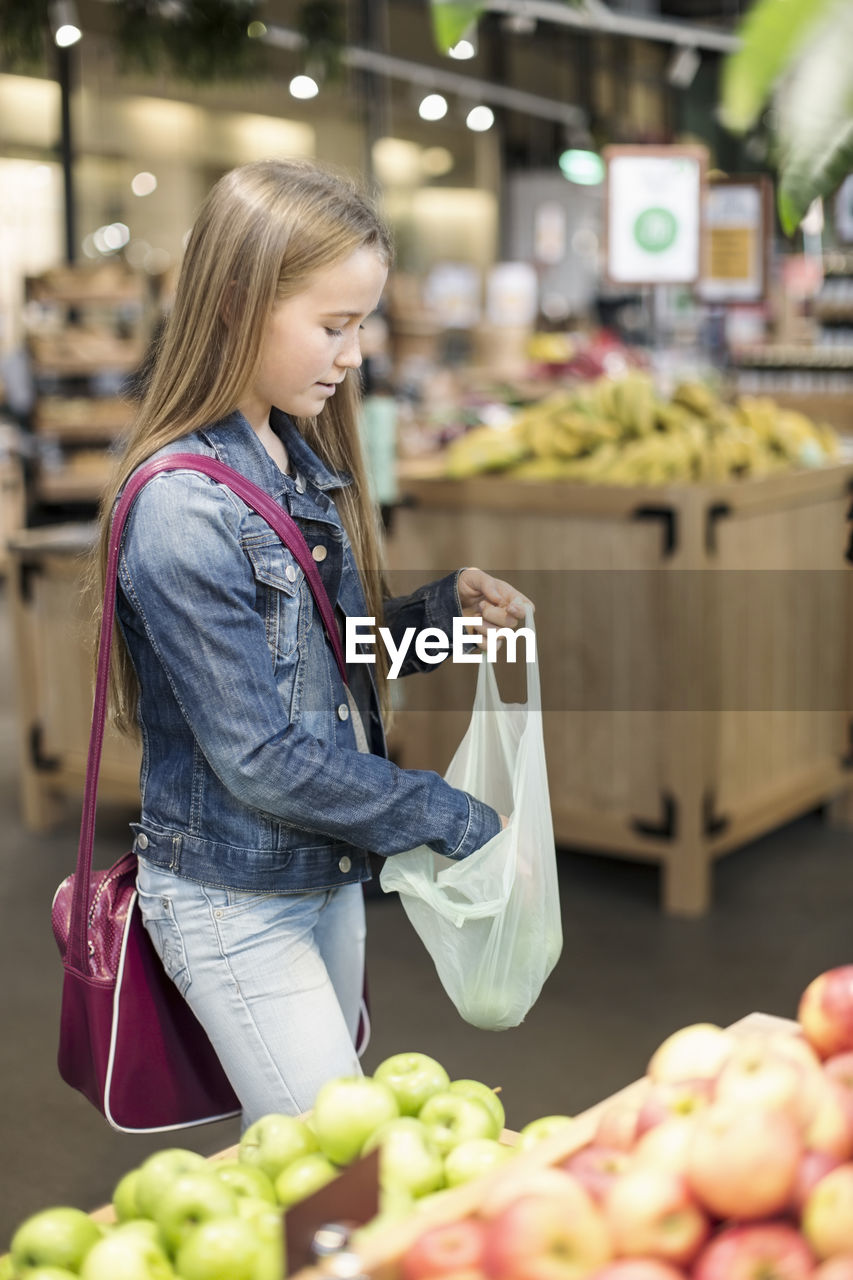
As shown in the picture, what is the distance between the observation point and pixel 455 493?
4395mm

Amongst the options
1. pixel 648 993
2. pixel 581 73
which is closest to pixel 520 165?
pixel 581 73

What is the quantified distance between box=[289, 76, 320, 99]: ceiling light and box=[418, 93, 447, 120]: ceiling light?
7.47 feet

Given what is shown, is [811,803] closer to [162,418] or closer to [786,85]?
[162,418]

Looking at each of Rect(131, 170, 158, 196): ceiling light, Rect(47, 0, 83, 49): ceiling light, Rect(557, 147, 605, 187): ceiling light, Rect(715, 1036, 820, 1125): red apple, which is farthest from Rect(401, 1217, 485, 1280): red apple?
Rect(557, 147, 605, 187): ceiling light

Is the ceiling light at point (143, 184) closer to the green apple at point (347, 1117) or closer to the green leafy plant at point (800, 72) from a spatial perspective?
the green apple at point (347, 1117)

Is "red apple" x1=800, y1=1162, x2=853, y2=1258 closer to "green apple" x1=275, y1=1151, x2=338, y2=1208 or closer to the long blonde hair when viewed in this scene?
"green apple" x1=275, y1=1151, x2=338, y2=1208

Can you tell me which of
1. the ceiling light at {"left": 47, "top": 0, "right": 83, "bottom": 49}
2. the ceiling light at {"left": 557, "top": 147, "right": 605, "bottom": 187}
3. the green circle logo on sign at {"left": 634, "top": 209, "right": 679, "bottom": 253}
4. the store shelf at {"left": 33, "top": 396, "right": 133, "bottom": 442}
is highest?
the ceiling light at {"left": 557, "top": 147, "right": 605, "bottom": 187}

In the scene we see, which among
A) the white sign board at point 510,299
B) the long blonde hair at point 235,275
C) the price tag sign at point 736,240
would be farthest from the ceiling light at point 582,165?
the long blonde hair at point 235,275

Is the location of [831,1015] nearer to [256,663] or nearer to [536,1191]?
[536,1191]

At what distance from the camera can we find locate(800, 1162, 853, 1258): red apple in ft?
3.23

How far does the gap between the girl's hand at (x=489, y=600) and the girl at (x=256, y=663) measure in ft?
0.04

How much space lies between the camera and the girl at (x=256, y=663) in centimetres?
149

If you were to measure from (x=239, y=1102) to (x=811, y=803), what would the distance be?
3.26 metres
